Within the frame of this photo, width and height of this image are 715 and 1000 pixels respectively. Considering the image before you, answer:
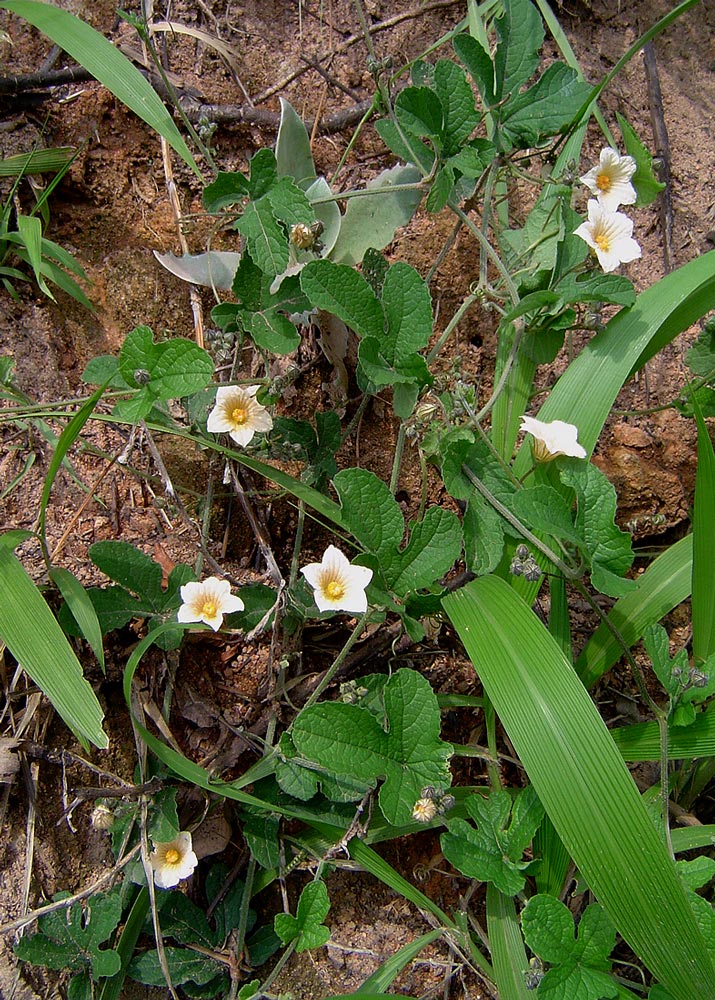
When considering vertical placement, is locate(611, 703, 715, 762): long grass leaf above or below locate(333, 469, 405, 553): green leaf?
below

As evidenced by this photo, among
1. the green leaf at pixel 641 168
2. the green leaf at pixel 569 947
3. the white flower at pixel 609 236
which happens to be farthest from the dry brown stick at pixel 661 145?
the green leaf at pixel 569 947

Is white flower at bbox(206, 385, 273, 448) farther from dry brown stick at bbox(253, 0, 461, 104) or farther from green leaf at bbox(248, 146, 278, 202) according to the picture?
dry brown stick at bbox(253, 0, 461, 104)

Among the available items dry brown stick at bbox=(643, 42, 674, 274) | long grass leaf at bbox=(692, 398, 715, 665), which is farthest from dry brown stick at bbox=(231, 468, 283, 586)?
dry brown stick at bbox=(643, 42, 674, 274)

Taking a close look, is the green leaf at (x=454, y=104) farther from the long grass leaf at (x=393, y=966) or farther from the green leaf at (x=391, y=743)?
the long grass leaf at (x=393, y=966)

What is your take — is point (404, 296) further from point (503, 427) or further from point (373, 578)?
point (373, 578)

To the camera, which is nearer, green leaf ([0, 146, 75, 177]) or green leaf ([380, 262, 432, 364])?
green leaf ([380, 262, 432, 364])

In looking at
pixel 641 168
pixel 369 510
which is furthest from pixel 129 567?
pixel 641 168

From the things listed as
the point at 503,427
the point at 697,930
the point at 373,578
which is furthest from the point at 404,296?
the point at 697,930

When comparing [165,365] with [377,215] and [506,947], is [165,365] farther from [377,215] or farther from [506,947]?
[506,947]
